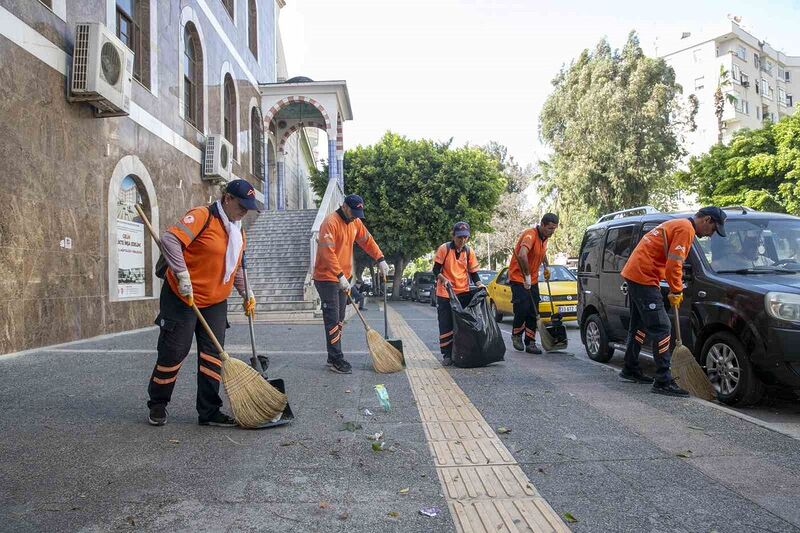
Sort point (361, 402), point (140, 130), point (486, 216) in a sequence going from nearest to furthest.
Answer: point (361, 402) → point (140, 130) → point (486, 216)

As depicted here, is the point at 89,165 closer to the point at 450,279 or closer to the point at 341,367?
the point at 341,367

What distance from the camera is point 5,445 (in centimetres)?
373

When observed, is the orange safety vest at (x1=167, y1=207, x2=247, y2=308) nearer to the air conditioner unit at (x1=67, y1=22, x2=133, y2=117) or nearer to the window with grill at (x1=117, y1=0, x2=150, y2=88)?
the air conditioner unit at (x1=67, y1=22, x2=133, y2=117)

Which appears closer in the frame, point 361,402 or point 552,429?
point 552,429

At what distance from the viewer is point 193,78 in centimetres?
1555

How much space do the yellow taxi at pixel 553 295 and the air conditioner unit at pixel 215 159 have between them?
768 cm

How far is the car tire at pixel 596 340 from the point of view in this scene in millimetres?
7336

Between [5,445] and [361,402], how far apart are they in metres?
2.55

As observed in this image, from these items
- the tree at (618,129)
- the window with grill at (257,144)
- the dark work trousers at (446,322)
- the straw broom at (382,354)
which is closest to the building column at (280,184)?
the window with grill at (257,144)

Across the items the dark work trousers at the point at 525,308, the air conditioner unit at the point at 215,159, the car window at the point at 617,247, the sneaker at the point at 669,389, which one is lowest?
the sneaker at the point at 669,389

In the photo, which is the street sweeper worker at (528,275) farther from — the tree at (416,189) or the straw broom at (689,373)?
the tree at (416,189)

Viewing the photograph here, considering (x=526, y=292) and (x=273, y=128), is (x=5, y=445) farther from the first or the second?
(x=273, y=128)

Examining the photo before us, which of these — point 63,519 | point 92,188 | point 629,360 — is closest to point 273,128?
point 92,188

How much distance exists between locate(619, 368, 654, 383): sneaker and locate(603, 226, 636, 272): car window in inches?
58.5
